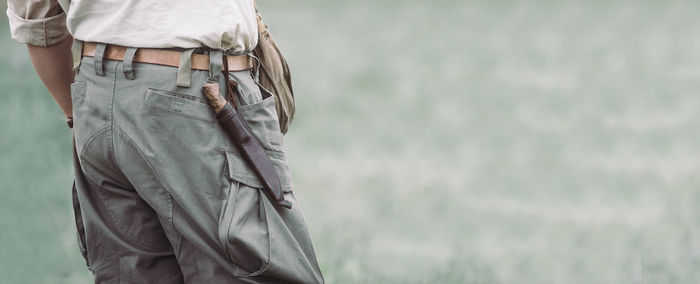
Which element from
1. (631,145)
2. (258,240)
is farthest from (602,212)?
(258,240)

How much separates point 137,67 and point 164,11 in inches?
4.1

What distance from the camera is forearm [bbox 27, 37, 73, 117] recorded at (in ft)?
5.14

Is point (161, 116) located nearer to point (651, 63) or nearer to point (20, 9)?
point (20, 9)

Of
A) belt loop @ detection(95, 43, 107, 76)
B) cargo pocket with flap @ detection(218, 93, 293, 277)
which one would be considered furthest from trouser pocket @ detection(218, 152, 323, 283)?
belt loop @ detection(95, 43, 107, 76)

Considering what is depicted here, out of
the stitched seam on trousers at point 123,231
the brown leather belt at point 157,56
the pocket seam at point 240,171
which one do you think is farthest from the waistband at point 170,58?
the stitched seam on trousers at point 123,231

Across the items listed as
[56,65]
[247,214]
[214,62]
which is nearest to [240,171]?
[247,214]

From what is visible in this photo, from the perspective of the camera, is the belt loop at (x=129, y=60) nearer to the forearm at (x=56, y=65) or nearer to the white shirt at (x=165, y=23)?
the white shirt at (x=165, y=23)

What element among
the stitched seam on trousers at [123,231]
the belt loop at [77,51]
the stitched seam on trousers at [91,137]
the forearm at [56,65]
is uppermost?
the belt loop at [77,51]

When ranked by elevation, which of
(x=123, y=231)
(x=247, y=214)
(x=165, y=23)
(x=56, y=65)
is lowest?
(x=123, y=231)

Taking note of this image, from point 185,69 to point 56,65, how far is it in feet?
1.30

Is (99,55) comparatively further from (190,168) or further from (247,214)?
(247,214)

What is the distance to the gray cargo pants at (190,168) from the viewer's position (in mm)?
1351

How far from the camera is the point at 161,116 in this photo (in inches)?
53.0

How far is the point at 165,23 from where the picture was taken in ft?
4.42
